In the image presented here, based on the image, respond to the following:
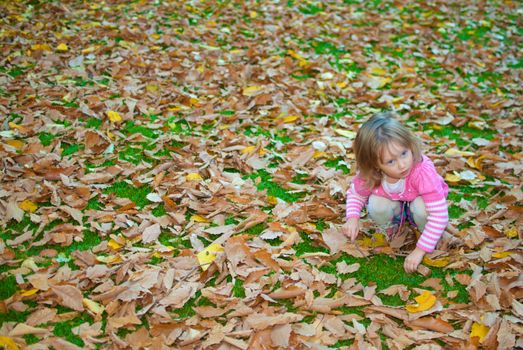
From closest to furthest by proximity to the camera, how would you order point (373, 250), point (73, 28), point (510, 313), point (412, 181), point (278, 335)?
point (278, 335), point (510, 313), point (412, 181), point (373, 250), point (73, 28)

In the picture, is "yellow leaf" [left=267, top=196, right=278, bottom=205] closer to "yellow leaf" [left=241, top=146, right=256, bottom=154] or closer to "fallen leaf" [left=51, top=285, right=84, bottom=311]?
"yellow leaf" [left=241, top=146, right=256, bottom=154]

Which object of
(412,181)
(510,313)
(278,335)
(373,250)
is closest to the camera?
(278,335)

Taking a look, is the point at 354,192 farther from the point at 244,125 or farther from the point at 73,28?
the point at 73,28

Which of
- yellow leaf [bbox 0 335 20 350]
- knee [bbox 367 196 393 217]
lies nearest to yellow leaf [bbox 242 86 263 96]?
knee [bbox 367 196 393 217]

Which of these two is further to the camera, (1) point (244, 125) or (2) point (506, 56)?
(2) point (506, 56)

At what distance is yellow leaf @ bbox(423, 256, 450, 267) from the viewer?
312 centimetres

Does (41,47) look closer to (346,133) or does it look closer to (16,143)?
(16,143)

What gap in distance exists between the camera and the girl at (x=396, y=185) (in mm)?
2857

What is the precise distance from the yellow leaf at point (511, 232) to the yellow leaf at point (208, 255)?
1.94 metres

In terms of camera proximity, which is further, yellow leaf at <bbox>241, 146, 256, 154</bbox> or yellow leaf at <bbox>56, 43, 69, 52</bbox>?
yellow leaf at <bbox>56, 43, 69, 52</bbox>

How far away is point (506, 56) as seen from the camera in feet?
22.4

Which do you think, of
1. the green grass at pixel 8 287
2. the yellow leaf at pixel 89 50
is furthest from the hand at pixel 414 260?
the yellow leaf at pixel 89 50

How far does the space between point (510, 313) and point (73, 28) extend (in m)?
6.26

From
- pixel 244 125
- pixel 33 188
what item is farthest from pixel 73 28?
pixel 33 188
